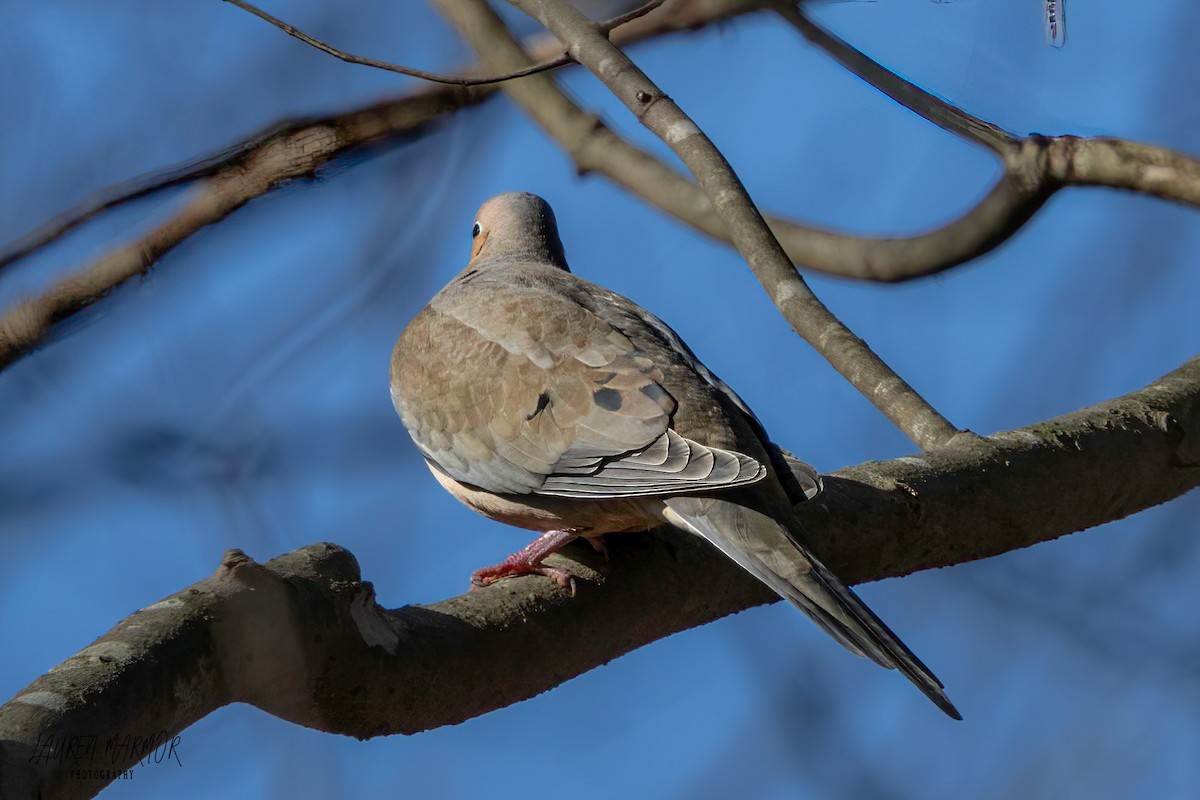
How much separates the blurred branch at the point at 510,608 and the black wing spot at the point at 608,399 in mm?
338

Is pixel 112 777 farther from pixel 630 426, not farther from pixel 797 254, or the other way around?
pixel 797 254

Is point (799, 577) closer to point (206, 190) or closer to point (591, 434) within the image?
point (591, 434)

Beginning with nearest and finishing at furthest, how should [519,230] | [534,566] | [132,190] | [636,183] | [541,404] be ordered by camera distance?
[132,190] < [534,566] < [541,404] < [636,183] < [519,230]

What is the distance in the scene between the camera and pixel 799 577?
2.60 meters

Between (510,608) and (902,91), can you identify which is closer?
(510,608)

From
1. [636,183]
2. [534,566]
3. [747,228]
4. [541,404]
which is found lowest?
[534,566]

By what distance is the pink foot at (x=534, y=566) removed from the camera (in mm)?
2855

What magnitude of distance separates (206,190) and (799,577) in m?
1.41

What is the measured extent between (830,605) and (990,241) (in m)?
1.74

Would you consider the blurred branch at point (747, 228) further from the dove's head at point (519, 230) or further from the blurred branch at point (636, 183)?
the dove's head at point (519, 230)

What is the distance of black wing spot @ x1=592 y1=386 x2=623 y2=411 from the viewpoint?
3.23 meters

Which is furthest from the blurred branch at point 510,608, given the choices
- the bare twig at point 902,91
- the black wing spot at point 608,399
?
the bare twig at point 902,91


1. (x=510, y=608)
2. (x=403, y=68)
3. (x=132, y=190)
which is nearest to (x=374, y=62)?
(x=403, y=68)

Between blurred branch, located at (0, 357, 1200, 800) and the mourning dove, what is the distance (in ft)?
0.58
